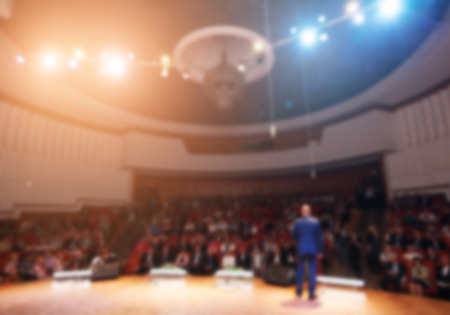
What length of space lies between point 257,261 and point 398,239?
4.14m

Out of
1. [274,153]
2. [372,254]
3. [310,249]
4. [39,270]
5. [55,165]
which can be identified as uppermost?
[274,153]

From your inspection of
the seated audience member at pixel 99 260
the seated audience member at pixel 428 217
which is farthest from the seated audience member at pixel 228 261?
the seated audience member at pixel 428 217

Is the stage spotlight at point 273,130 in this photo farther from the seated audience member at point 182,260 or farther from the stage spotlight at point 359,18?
the seated audience member at point 182,260

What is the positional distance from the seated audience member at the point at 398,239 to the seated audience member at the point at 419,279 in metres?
2.32

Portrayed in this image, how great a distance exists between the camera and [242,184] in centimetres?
1700

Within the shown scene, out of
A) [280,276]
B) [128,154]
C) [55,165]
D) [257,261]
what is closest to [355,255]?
[280,276]

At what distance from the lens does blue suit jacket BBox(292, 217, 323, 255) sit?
4613mm

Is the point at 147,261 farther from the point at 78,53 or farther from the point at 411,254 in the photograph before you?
the point at 411,254

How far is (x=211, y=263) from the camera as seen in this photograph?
795 cm

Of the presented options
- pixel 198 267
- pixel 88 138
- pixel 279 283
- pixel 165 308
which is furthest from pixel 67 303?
pixel 88 138

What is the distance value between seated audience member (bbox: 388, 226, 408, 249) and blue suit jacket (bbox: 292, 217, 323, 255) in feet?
14.2

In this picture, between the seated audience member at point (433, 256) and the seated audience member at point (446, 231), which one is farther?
the seated audience member at point (446, 231)

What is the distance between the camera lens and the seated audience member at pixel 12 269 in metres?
6.74

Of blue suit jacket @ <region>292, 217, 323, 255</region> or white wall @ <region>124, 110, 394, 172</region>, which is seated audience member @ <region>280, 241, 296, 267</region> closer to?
blue suit jacket @ <region>292, 217, 323, 255</region>
